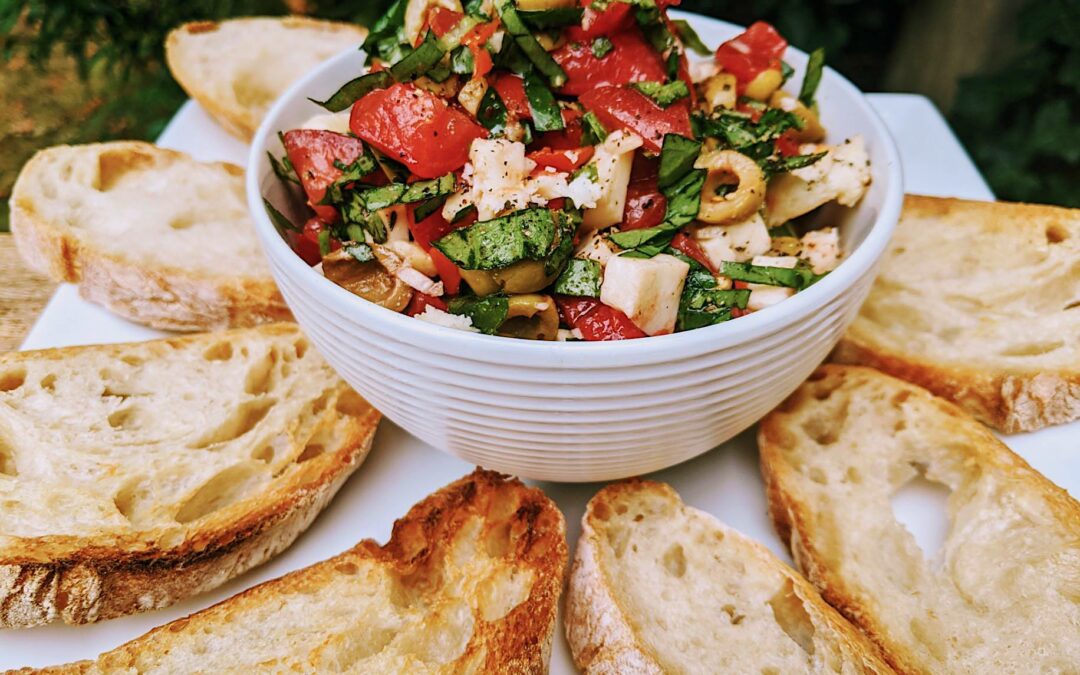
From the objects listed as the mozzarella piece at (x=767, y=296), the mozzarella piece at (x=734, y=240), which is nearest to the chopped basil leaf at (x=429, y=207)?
the mozzarella piece at (x=734, y=240)

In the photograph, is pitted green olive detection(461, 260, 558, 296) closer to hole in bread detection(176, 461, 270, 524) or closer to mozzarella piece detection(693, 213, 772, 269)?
mozzarella piece detection(693, 213, 772, 269)

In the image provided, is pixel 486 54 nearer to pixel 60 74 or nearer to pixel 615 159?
pixel 615 159

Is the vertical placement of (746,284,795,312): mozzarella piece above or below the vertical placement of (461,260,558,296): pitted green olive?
below

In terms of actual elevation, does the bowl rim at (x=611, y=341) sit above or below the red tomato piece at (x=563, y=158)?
below

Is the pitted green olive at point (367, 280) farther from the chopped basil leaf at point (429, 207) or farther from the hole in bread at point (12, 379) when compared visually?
the hole in bread at point (12, 379)

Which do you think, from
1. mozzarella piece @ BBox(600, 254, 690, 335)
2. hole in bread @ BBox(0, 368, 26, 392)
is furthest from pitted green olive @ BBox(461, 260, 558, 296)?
hole in bread @ BBox(0, 368, 26, 392)

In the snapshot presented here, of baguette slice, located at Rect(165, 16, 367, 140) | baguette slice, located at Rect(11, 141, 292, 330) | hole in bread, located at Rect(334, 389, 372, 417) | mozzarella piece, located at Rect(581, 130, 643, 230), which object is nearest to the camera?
mozzarella piece, located at Rect(581, 130, 643, 230)

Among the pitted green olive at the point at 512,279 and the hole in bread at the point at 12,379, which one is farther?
the hole in bread at the point at 12,379
